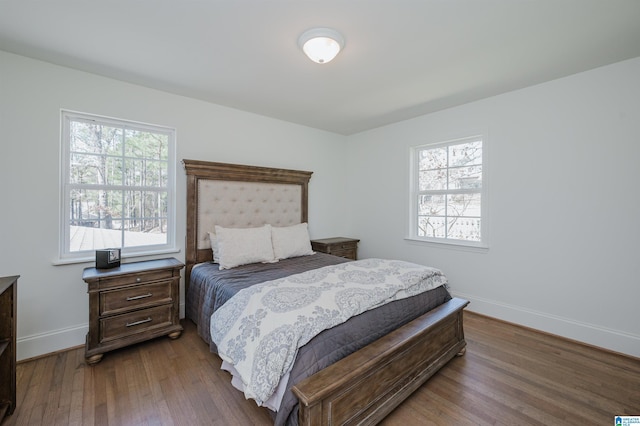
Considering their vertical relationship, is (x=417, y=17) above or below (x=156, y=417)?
above

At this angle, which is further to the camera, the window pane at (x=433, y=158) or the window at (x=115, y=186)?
the window pane at (x=433, y=158)

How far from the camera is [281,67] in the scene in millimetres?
2354

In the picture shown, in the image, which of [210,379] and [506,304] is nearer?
[210,379]

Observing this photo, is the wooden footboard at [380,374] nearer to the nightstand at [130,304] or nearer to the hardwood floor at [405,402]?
the hardwood floor at [405,402]

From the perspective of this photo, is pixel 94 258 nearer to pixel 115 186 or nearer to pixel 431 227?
pixel 115 186

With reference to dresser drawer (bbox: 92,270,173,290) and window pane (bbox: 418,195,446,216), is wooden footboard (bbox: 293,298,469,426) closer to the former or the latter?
window pane (bbox: 418,195,446,216)

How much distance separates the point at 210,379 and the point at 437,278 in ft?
6.53

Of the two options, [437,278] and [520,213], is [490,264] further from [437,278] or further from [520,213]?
[437,278]

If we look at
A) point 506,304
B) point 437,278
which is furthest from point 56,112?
point 506,304

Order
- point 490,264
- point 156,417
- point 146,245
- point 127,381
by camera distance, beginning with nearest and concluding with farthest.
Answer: point 156,417 → point 127,381 → point 146,245 → point 490,264

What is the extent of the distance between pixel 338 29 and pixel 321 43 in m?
0.15

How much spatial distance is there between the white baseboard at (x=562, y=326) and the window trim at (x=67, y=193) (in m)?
3.58

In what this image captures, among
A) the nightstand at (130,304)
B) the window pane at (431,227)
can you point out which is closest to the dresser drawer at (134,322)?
the nightstand at (130,304)

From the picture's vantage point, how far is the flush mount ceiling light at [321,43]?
1861 mm
